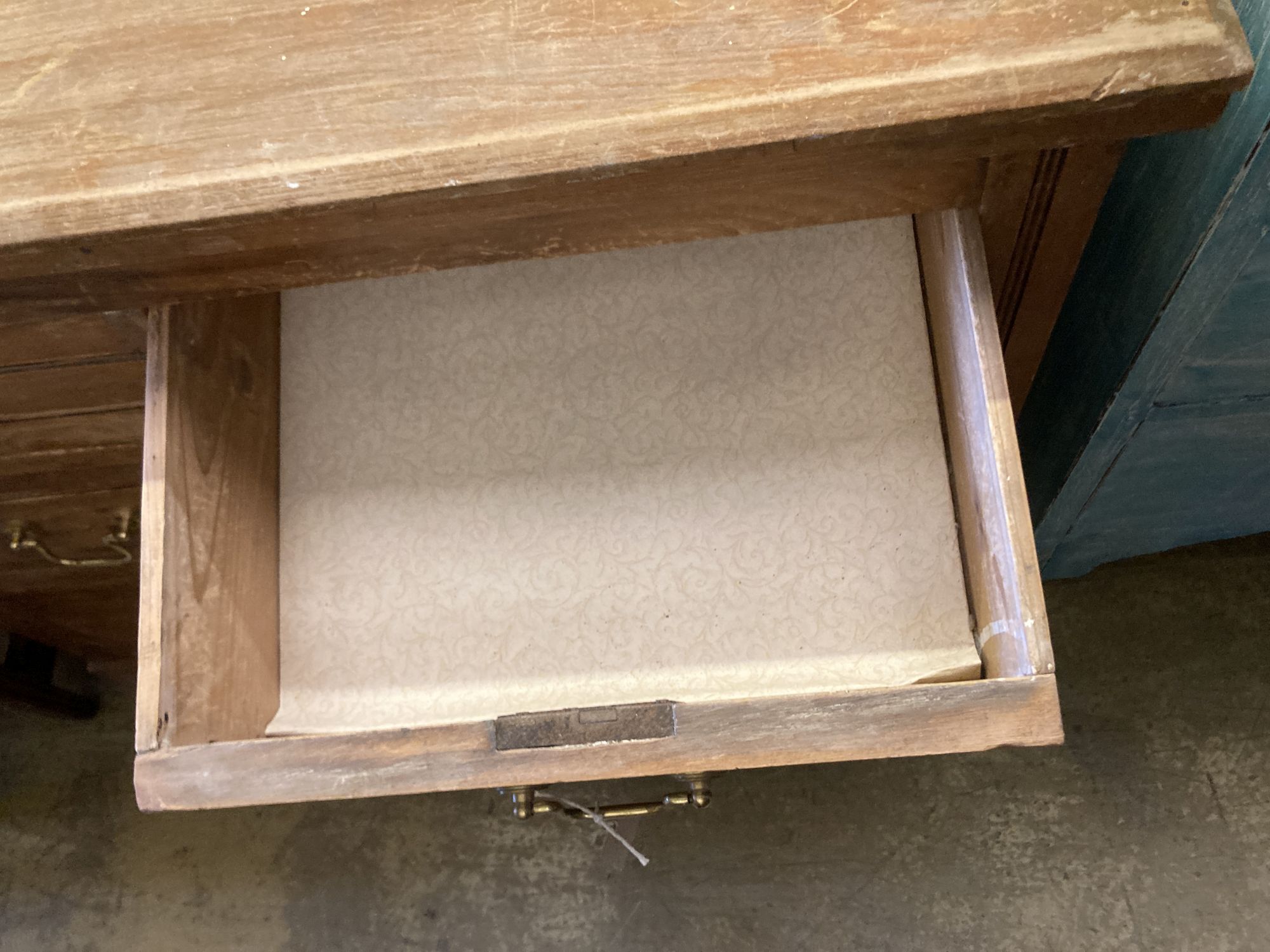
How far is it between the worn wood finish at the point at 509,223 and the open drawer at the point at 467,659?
5 centimetres

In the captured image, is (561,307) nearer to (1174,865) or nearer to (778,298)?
(778,298)

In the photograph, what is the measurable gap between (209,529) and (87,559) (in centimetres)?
57

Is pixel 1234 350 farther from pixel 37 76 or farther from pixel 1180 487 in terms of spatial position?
pixel 37 76

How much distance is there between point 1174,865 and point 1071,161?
101 centimetres

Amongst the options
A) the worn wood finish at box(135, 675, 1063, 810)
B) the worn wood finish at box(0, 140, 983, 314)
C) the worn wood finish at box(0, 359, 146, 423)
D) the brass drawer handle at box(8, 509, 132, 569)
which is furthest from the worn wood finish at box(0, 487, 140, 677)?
the worn wood finish at box(135, 675, 1063, 810)

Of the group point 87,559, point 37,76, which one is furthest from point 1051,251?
point 87,559

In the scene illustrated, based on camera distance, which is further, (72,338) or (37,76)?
(72,338)

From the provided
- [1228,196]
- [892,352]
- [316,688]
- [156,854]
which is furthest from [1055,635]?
[156,854]

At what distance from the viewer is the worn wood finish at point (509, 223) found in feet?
1.68

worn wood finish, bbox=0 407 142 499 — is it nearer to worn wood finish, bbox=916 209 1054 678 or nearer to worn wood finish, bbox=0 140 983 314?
worn wood finish, bbox=0 140 983 314

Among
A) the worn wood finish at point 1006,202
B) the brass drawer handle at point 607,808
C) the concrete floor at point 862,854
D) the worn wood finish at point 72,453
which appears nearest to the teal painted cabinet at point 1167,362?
the worn wood finish at point 1006,202

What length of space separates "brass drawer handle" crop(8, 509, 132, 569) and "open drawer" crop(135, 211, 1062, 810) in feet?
1.18

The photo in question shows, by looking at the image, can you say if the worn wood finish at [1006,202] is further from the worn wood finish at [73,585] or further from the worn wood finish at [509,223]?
the worn wood finish at [73,585]

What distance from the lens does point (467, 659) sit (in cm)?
73
